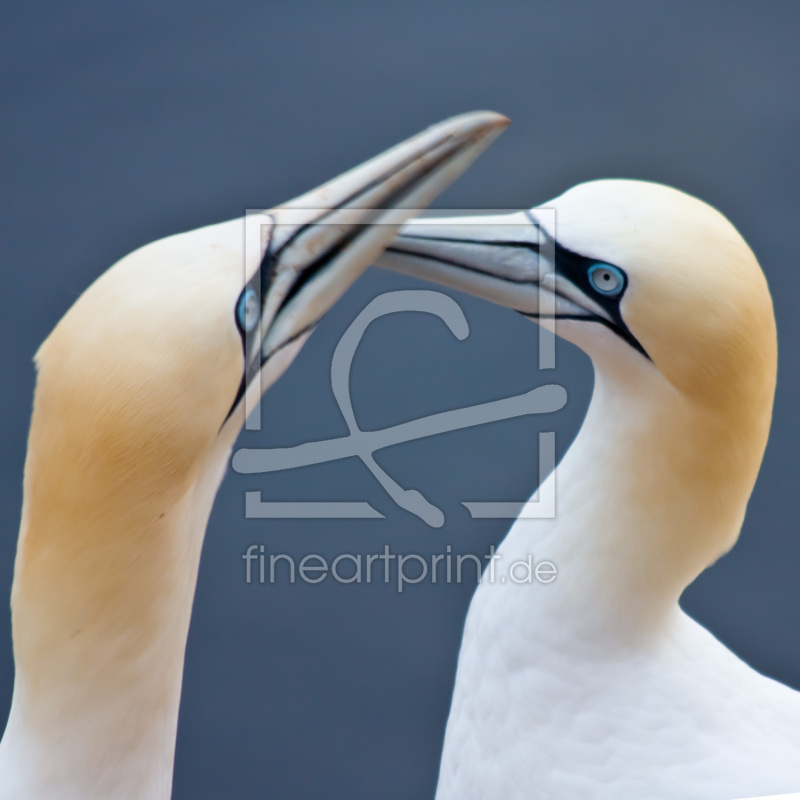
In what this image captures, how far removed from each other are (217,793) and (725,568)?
2158 mm

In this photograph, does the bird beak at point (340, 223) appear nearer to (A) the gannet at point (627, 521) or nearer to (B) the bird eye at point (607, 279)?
(A) the gannet at point (627, 521)

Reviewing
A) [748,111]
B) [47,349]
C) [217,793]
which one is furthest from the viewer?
[748,111]

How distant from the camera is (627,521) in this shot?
3.11 metres

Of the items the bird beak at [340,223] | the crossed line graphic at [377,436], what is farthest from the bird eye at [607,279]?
the crossed line graphic at [377,436]

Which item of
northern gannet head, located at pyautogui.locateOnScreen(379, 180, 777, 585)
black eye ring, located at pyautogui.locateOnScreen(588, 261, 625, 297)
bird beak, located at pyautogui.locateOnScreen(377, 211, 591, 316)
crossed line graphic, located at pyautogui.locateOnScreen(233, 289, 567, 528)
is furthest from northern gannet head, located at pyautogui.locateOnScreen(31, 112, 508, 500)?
crossed line graphic, located at pyautogui.locateOnScreen(233, 289, 567, 528)

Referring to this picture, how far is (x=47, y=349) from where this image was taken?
240 cm

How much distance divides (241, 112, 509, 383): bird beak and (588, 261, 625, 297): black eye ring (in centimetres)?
39

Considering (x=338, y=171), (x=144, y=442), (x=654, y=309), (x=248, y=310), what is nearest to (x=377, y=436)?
(x=338, y=171)

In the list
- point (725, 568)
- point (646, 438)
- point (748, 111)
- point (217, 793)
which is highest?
point (748, 111)

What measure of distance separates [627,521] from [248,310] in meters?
1.12

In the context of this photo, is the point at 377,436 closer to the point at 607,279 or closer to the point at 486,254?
the point at 486,254

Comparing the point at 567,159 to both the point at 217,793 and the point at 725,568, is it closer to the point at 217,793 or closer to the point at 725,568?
the point at 725,568

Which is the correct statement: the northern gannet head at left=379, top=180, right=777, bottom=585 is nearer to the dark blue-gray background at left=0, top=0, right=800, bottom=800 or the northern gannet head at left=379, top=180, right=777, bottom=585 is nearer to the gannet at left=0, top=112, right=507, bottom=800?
the gannet at left=0, top=112, right=507, bottom=800

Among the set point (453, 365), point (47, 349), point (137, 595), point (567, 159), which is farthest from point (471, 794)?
point (567, 159)
